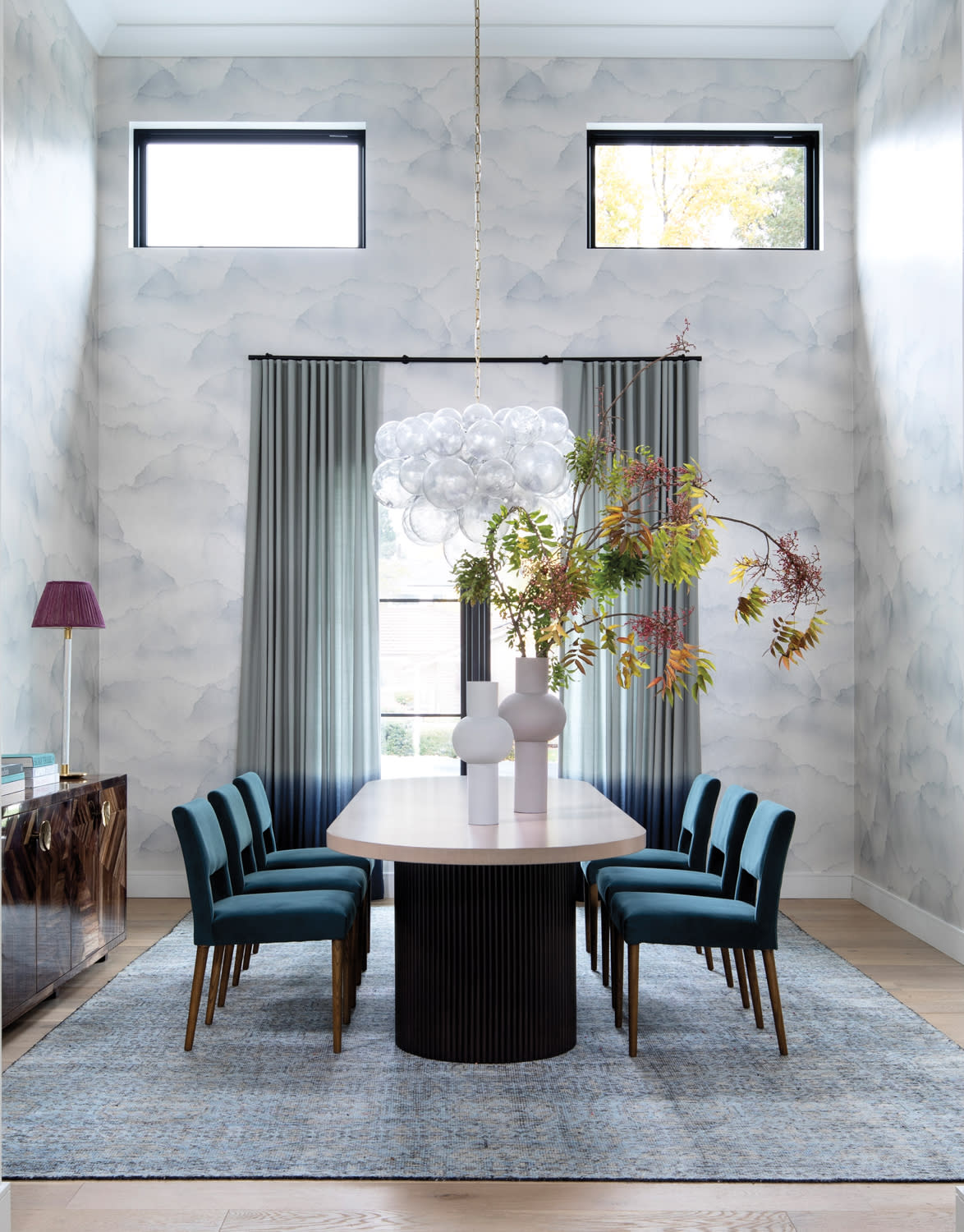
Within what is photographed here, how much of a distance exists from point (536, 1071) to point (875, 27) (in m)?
5.32

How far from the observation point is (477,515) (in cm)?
381

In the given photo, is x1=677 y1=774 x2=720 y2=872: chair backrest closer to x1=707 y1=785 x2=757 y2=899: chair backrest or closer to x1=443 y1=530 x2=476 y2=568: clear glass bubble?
x1=707 y1=785 x2=757 y2=899: chair backrest

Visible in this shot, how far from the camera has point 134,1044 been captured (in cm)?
355

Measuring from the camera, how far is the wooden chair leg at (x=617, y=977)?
3.69m

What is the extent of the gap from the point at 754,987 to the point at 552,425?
81.3 inches

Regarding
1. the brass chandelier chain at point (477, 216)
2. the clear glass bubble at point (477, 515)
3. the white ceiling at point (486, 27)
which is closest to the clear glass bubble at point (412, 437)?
the clear glass bubble at point (477, 515)

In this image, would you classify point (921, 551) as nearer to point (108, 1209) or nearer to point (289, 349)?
point (289, 349)

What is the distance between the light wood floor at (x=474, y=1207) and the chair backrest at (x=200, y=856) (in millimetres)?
937

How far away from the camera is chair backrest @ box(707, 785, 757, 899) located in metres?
3.89

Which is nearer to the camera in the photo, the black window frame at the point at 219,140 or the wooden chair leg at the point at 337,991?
the wooden chair leg at the point at 337,991

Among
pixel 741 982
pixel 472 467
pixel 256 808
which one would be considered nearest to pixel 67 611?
pixel 256 808

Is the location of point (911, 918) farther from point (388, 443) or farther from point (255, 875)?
point (388, 443)

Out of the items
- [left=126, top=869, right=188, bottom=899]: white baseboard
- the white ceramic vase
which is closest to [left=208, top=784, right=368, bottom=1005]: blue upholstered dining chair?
the white ceramic vase

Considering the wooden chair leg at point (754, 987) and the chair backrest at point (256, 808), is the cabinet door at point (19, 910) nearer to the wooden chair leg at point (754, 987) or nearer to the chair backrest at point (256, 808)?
the chair backrest at point (256, 808)
